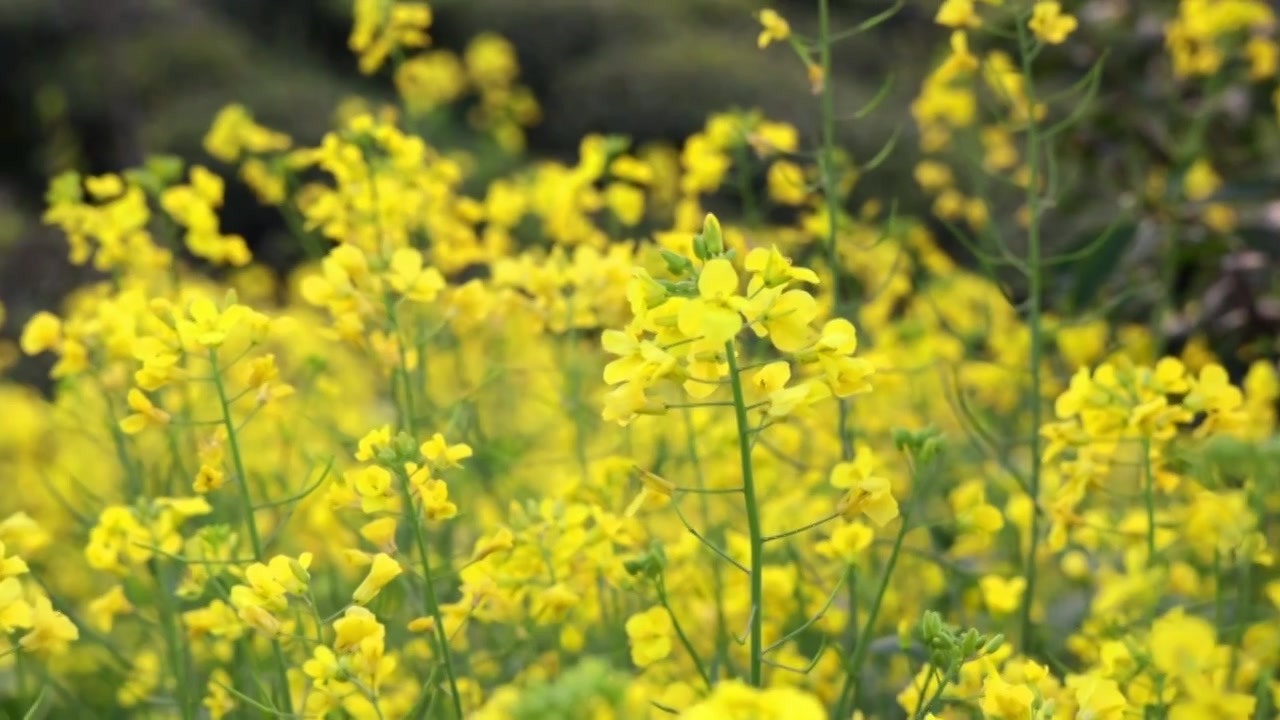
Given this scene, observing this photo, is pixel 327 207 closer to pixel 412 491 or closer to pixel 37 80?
pixel 412 491

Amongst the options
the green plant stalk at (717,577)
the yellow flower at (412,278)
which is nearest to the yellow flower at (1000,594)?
the green plant stalk at (717,577)

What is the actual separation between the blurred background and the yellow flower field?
3.93 metres

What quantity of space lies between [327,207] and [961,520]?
97 cm

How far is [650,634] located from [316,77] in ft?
26.8

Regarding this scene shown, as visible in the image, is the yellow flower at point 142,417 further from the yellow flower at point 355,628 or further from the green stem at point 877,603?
the green stem at point 877,603

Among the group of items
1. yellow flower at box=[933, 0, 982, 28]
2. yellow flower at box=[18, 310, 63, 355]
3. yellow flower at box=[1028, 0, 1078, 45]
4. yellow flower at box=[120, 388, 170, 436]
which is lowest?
yellow flower at box=[120, 388, 170, 436]

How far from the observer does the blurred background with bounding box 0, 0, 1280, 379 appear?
7.93 m

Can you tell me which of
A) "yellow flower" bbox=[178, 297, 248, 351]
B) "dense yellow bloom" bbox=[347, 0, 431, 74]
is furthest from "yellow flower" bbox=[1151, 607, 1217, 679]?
"dense yellow bloom" bbox=[347, 0, 431, 74]

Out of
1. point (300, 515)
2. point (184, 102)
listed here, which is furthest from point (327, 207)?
point (184, 102)

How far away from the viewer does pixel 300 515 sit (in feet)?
8.27

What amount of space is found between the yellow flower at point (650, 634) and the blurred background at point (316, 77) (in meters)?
4.97

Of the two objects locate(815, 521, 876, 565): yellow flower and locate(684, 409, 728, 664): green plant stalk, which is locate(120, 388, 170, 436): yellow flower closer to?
locate(684, 409, 728, 664): green plant stalk

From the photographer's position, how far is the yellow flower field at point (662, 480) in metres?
1.23

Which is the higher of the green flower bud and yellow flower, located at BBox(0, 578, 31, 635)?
the green flower bud
